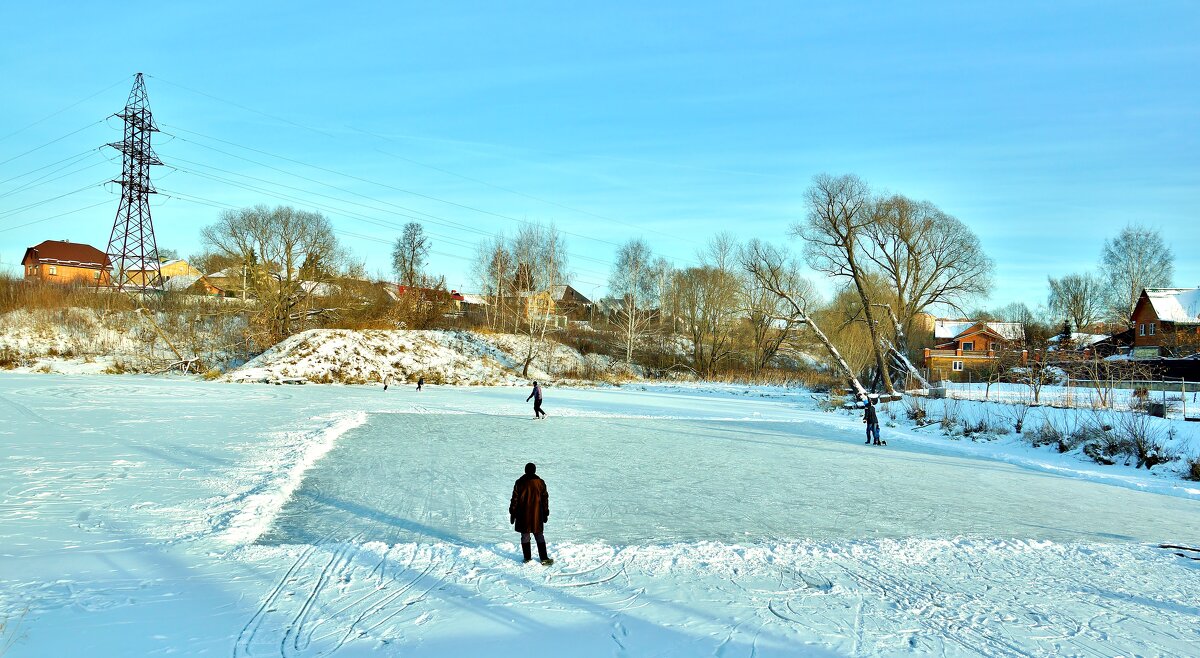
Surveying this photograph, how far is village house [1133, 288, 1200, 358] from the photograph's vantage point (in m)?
42.4

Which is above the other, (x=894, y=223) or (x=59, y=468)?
(x=894, y=223)

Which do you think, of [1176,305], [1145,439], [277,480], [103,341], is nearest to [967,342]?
[1176,305]

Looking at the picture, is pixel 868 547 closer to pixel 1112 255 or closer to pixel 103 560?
pixel 103 560

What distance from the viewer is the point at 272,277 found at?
41.0 meters

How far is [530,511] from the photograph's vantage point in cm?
665

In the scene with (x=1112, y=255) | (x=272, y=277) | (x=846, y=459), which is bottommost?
(x=846, y=459)

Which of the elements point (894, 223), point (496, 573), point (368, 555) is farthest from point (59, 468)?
point (894, 223)

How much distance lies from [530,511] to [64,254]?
92.5 m

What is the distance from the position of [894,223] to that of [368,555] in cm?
3370

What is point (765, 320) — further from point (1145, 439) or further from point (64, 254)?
point (64, 254)

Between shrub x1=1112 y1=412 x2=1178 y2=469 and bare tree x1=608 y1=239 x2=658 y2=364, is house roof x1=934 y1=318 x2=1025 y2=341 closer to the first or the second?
bare tree x1=608 y1=239 x2=658 y2=364

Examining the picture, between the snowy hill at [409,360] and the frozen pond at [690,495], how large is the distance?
70.5 feet

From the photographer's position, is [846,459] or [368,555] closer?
[368,555]

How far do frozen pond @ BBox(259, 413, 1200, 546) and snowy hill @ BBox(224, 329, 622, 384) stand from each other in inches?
846
